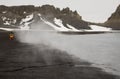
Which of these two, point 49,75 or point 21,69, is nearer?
point 49,75

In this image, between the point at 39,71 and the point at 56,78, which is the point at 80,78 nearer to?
the point at 56,78

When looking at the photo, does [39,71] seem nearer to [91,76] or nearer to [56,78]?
[56,78]

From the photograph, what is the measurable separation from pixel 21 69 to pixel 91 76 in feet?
19.2

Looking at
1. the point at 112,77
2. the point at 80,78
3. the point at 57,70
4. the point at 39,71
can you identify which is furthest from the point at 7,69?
the point at 112,77

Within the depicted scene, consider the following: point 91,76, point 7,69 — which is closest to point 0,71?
point 7,69

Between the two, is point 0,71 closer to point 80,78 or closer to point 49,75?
point 49,75

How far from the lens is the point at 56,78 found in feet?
52.7

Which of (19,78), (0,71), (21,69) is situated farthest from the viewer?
(21,69)

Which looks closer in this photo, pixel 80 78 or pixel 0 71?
pixel 80 78

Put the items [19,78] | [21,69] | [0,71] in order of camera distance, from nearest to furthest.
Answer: [19,78] → [0,71] → [21,69]

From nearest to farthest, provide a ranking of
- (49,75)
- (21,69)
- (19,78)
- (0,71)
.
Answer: (19,78) → (49,75) → (0,71) → (21,69)

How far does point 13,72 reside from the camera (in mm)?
18062

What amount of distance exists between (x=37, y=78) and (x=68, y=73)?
296 centimetres

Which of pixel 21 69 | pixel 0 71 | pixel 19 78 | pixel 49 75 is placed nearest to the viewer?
pixel 19 78
